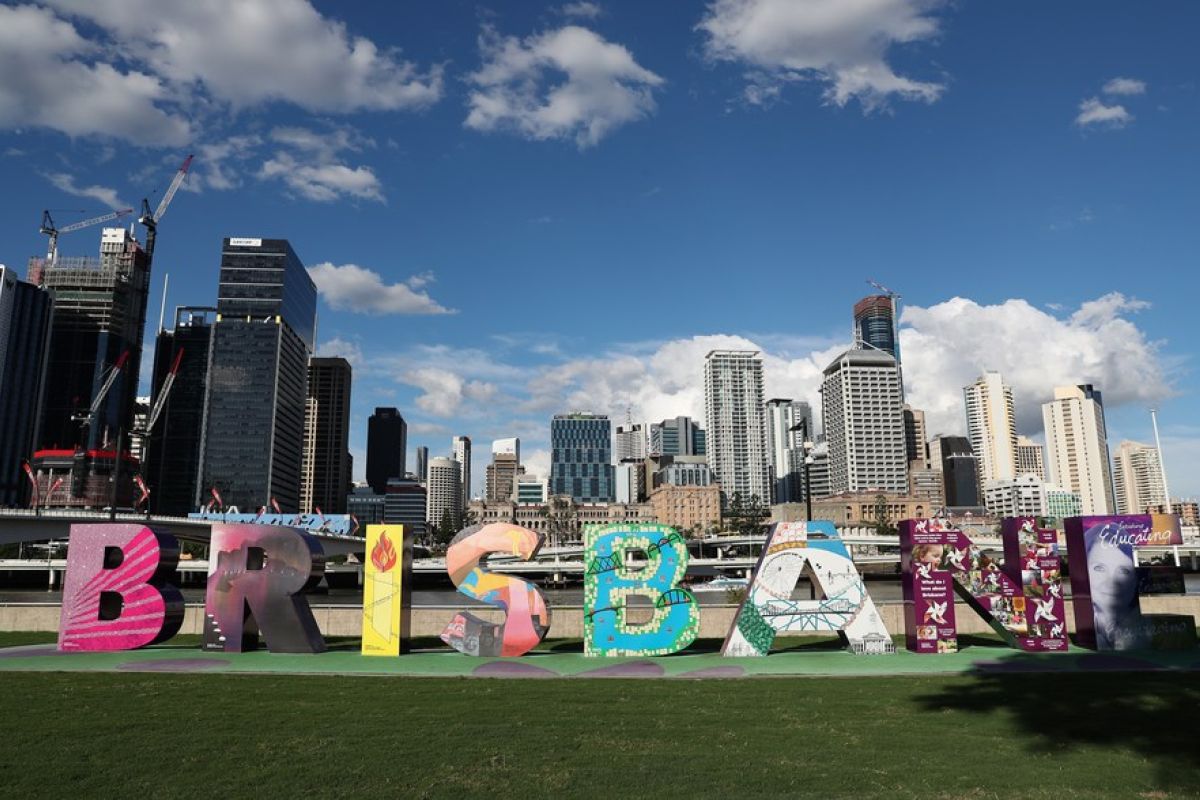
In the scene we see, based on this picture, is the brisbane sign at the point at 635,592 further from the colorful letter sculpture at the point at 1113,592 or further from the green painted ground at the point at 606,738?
the green painted ground at the point at 606,738

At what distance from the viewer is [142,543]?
88.5 ft

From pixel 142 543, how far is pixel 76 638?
Answer: 135 inches

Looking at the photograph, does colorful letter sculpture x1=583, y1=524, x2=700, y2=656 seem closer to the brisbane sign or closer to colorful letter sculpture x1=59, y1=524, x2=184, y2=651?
the brisbane sign

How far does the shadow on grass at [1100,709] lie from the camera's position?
13508 millimetres

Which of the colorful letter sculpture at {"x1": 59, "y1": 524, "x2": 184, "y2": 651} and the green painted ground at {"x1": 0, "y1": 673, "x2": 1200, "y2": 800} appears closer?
the green painted ground at {"x1": 0, "y1": 673, "x2": 1200, "y2": 800}

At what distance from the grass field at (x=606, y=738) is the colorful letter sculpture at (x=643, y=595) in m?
4.41

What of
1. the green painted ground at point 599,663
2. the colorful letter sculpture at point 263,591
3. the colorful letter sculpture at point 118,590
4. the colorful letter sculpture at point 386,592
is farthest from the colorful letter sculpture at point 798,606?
the colorful letter sculpture at point 118,590

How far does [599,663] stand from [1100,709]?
40.2 feet

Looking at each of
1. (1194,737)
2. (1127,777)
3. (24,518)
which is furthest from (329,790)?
(24,518)

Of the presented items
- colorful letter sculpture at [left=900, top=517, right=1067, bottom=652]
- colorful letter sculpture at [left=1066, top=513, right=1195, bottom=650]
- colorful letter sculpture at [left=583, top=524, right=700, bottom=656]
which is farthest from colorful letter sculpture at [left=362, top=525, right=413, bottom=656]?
colorful letter sculpture at [left=1066, top=513, right=1195, bottom=650]

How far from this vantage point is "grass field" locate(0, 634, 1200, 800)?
11844mm

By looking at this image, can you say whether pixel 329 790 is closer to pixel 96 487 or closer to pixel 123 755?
pixel 123 755

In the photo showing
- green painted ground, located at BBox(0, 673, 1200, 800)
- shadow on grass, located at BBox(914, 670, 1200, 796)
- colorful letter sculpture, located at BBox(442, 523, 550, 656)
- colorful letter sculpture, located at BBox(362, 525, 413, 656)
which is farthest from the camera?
colorful letter sculpture, located at BBox(362, 525, 413, 656)

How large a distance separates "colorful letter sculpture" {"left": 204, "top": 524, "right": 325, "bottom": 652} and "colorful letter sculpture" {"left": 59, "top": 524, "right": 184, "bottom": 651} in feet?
5.11
